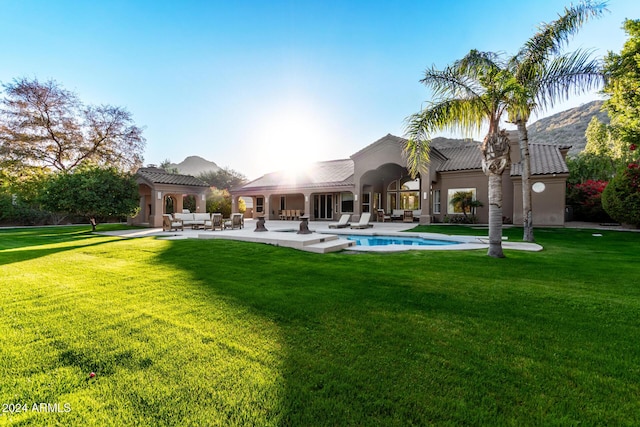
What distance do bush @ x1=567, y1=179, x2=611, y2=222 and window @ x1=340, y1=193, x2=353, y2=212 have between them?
1691cm

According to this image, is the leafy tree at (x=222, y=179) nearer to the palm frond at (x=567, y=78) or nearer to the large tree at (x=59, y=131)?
the large tree at (x=59, y=131)

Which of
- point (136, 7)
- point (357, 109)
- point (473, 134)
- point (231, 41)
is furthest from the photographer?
point (357, 109)

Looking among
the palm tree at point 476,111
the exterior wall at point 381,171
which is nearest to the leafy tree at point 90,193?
the exterior wall at point 381,171

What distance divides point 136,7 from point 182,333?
15.3 meters

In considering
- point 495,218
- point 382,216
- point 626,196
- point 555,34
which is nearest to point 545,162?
point 626,196

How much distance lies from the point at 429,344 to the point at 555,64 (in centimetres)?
1034

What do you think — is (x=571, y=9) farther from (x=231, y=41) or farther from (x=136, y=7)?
(x=136, y=7)

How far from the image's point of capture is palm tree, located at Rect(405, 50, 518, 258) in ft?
25.9

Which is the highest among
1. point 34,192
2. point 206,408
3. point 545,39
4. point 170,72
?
point 170,72

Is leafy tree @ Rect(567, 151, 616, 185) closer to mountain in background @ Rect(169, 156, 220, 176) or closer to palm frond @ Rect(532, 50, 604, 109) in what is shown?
palm frond @ Rect(532, 50, 604, 109)

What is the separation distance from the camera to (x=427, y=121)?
880cm

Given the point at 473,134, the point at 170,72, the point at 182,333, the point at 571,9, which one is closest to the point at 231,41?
the point at 170,72

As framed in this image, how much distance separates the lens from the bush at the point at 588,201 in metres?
20.7

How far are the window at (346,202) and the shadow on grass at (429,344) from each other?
1959cm
